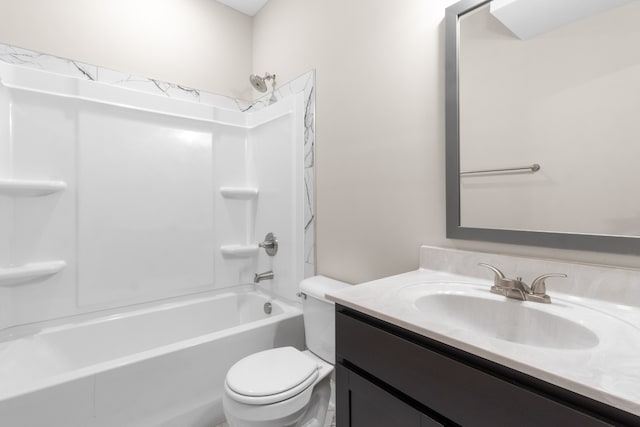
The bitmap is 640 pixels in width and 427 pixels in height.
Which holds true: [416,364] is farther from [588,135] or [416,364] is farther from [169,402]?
[169,402]

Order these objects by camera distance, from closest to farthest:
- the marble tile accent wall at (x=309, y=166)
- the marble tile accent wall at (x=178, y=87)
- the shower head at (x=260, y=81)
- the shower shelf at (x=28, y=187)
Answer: the shower shelf at (x=28, y=187) < the marble tile accent wall at (x=178, y=87) < the marble tile accent wall at (x=309, y=166) < the shower head at (x=260, y=81)

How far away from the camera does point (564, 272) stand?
0.96m

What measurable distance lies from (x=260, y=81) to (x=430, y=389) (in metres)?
2.18

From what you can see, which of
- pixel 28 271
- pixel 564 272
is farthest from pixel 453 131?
pixel 28 271

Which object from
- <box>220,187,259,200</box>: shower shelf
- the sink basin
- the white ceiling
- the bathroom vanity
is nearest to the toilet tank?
the bathroom vanity

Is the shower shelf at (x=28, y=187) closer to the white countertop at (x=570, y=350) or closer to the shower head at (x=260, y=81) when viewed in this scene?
the shower head at (x=260, y=81)

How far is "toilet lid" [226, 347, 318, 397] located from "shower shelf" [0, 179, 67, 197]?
1401 mm

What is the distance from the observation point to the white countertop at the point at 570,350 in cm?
50

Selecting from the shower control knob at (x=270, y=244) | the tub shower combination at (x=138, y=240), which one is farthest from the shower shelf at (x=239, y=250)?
the shower control knob at (x=270, y=244)

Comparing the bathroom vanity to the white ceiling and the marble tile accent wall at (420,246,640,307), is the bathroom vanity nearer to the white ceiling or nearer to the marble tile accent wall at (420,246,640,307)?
the marble tile accent wall at (420,246,640,307)

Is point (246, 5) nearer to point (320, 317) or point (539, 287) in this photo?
point (320, 317)

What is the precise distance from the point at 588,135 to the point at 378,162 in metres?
0.82

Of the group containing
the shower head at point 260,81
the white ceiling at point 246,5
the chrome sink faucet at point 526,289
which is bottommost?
the chrome sink faucet at point 526,289

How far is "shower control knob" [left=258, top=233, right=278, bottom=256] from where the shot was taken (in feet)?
7.38
